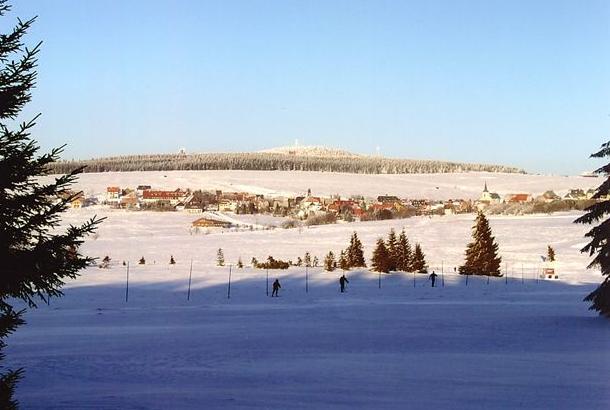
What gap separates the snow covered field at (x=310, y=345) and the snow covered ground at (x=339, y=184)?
127 meters

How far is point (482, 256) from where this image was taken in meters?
49.8

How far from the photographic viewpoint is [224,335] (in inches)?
743

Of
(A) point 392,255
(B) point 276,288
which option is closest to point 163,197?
(A) point 392,255

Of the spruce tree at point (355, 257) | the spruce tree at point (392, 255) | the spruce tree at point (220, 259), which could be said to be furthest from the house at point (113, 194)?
the spruce tree at point (392, 255)

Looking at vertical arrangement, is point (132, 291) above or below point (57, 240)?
below

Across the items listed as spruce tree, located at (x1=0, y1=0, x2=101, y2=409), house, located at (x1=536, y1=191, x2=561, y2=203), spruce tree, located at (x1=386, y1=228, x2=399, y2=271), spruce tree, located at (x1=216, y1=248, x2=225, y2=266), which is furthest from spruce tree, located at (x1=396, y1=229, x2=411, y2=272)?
house, located at (x1=536, y1=191, x2=561, y2=203)

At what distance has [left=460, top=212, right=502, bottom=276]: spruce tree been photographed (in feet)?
160

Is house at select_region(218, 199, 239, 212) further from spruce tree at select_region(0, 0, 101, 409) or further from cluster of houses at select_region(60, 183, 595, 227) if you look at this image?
spruce tree at select_region(0, 0, 101, 409)

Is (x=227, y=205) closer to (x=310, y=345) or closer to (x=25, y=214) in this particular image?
(x=310, y=345)

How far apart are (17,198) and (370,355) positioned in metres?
9.45

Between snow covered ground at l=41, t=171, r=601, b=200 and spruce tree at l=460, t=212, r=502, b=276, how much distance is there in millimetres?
110328

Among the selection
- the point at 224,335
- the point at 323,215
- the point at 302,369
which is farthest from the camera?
the point at 323,215

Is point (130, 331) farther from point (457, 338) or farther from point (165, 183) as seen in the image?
point (165, 183)

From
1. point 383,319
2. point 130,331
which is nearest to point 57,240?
point 130,331
